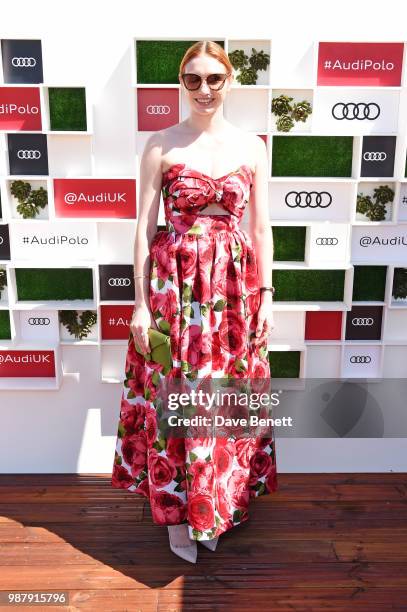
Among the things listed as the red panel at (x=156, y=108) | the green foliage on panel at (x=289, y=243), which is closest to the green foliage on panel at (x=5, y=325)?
the red panel at (x=156, y=108)

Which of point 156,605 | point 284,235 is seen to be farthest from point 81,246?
point 156,605

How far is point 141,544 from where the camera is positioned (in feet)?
7.50

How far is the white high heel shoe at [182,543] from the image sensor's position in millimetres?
2178

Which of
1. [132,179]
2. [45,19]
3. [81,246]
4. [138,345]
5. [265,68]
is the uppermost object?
[45,19]

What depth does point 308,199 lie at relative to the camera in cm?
258

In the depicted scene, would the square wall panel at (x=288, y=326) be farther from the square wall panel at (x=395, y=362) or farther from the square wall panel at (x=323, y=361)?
the square wall panel at (x=395, y=362)

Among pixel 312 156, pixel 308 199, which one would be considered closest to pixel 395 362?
pixel 308 199

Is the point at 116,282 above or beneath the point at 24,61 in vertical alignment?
beneath

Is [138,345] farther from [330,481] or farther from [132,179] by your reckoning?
[330,481]

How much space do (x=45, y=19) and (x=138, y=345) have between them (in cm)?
136

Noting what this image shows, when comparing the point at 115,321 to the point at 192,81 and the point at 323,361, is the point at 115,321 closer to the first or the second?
the point at 323,361

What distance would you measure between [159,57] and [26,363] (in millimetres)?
1415

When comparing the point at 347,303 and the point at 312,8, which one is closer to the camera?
the point at 312,8

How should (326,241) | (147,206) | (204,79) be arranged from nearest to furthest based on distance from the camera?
(204,79) → (147,206) → (326,241)
